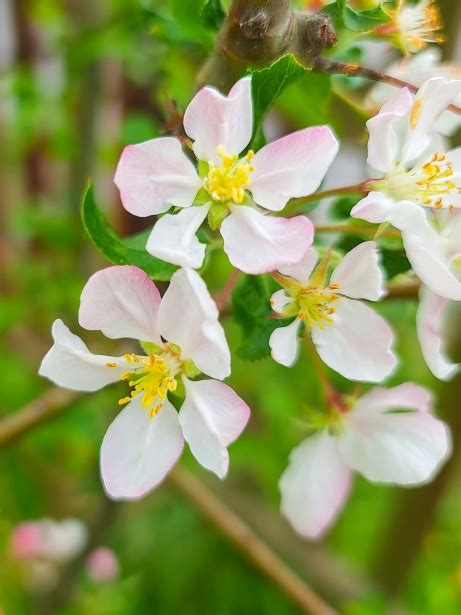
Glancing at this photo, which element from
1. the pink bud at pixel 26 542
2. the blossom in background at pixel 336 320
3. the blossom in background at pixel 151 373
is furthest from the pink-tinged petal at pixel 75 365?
the pink bud at pixel 26 542

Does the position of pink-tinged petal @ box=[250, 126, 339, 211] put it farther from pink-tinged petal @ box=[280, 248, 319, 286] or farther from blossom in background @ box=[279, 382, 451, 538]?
blossom in background @ box=[279, 382, 451, 538]

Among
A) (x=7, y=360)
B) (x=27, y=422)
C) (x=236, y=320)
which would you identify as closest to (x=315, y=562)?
(x=7, y=360)

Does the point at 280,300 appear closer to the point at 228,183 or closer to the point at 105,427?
the point at 228,183

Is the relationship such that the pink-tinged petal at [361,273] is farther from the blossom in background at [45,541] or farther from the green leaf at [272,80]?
the blossom in background at [45,541]

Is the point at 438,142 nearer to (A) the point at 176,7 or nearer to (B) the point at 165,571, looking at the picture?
(A) the point at 176,7

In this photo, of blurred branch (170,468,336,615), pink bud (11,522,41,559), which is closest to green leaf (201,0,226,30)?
blurred branch (170,468,336,615)

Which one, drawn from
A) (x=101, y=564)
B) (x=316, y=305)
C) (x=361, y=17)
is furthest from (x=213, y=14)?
(x=101, y=564)
